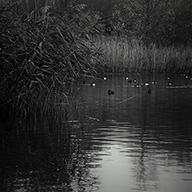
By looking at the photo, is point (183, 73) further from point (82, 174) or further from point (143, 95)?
point (82, 174)

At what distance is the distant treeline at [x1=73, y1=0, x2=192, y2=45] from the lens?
172ft

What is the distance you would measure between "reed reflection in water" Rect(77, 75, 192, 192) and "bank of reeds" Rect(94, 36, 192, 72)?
12839 mm

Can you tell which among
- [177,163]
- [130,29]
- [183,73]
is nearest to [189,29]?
[130,29]

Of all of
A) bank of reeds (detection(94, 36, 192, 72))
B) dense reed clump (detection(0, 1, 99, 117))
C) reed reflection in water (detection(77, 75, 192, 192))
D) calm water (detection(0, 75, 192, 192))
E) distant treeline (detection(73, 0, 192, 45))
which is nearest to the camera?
calm water (detection(0, 75, 192, 192))

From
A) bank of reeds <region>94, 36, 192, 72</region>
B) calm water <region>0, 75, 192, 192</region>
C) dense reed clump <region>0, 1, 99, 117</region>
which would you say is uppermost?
bank of reeds <region>94, 36, 192, 72</region>

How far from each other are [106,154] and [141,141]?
4.98 ft

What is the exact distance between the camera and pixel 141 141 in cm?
1074

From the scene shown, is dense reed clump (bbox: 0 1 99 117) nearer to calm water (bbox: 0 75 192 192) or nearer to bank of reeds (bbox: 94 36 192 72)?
calm water (bbox: 0 75 192 192)

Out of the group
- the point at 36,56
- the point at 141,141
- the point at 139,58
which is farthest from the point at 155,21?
the point at 141,141

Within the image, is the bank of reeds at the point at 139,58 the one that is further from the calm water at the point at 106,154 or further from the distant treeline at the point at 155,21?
the calm water at the point at 106,154

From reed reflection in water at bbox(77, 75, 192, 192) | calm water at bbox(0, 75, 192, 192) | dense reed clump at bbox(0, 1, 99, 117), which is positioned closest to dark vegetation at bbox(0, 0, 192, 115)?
dense reed clump at bbox(0, 1, 99, 117)

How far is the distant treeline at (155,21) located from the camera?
2061 inches

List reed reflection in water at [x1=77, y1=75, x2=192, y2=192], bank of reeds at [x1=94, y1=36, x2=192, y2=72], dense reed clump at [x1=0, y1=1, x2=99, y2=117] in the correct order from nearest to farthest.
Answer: reed reflection in water at [x1=77, y1=75, x2=192, y2=192]
dense reed clump at [x1=0, y1=1, x2=99, y2=117]
bank of reeds at [x1=94, y1=36, x2=192, y2=72]

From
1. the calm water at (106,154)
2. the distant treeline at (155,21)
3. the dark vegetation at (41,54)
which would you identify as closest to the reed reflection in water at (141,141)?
the calm water at (106,154)
